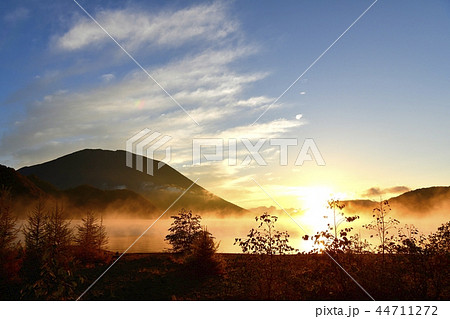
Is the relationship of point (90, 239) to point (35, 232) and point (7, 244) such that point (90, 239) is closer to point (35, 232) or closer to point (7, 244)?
point (35, 232)

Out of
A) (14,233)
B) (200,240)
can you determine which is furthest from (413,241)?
(14,233)

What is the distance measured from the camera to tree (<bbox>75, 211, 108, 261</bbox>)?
26031 millimetres

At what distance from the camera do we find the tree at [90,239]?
2603 centimetres

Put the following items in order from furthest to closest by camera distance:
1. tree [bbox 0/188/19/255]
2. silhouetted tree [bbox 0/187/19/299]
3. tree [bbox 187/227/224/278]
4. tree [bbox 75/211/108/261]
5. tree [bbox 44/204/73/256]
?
tree [bbox 75/211/108/261]
tree [bbox 44/204/73/256]
tree [bbox 187/227/224/278]
tree [bbox 0/188/19/255]
silhouetted tree [bbox 0/187/19/299]

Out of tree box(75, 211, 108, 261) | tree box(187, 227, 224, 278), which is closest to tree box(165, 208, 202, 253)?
tree box(187, 227, 224, 278)

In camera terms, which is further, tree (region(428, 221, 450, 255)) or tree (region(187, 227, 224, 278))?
tree (region(187, 227, 224, 278))

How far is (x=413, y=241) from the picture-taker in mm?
12734

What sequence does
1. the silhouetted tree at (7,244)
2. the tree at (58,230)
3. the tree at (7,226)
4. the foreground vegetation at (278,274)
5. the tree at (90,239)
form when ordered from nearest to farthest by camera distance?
the foreground vegetation at (278,274) → the silhouetted tree at (7,244) → the tree at (7,226) → the tree at (58,230) → the tree at (90,239)

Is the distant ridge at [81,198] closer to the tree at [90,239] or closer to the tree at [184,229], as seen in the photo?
the tree at [90,239]

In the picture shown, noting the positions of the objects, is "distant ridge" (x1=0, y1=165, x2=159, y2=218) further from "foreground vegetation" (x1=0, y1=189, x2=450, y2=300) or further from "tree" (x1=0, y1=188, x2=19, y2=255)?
"foreground vegetation" (x1=0, y1=189, x2=450, y2=300)

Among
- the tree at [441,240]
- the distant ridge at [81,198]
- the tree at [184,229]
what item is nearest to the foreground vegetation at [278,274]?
the tree at [441,240]

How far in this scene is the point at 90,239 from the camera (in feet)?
87.9

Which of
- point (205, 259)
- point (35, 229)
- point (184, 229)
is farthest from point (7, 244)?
point (184, 229)

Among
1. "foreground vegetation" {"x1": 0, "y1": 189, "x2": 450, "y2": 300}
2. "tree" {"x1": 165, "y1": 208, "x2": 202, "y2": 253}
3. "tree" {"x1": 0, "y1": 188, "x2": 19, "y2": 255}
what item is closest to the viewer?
"foreground vegetation" {"x1": 0, "y1": 189, "x2": 450, "y2": 300}
